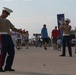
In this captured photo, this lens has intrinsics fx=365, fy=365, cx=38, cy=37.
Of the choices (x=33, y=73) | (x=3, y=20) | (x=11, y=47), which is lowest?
(x=33, y=73)

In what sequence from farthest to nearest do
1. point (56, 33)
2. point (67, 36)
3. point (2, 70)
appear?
point (56, 33), point (67, 36), point (2, 70)

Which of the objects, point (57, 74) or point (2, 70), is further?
point (2, 70)

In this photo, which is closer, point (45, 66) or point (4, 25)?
point (4, 25)

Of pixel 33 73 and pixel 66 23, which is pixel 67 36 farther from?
pixel 33 73

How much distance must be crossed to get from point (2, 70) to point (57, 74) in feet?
5.23

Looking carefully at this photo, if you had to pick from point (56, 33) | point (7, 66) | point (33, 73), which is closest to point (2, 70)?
point (7, 66)

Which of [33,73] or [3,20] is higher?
[3,20]

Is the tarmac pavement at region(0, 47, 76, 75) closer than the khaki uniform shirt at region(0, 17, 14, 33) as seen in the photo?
Yes

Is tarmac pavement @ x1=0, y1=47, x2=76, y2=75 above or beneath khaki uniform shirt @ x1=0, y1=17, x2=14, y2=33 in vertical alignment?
beneath

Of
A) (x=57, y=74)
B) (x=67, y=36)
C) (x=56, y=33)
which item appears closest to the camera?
(x=57, y=74)

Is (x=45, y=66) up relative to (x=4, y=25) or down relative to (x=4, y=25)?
down

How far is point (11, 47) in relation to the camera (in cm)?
1012

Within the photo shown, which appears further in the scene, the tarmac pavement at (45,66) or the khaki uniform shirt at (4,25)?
the khaki uniform shirt at (4,25)

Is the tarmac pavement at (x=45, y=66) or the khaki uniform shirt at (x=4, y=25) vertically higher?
the khaki uniform shirt at (x=4, y=25)
